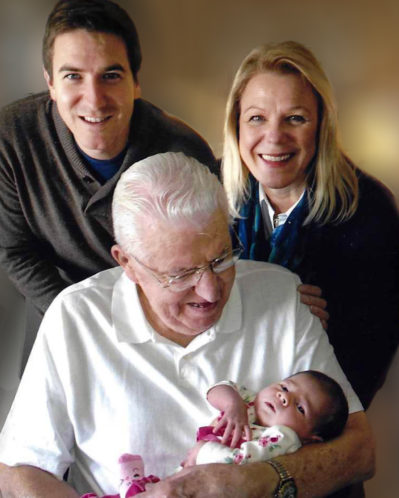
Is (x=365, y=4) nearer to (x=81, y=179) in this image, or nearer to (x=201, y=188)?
(x=201, y=188)

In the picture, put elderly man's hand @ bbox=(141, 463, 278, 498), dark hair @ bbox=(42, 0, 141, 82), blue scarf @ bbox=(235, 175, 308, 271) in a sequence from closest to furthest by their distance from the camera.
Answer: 1. elderly man's hand @ bbox=(141, 463, 278, 498)
2. dark hair @ bbox=(42, 0, 141, 82)
3. blue scarf @ bbox=(235, 175, 308, 271)

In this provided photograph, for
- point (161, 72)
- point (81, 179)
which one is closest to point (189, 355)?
point (81, 179)

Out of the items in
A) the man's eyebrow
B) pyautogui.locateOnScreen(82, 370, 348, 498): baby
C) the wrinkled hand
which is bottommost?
pyautogui.locateOnScreen(82, 370, 348, 498): baby

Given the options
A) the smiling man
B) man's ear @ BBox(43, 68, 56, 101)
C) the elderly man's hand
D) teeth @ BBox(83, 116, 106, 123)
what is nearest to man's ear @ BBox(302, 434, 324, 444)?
the elderly man's hand

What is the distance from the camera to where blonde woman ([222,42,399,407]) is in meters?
1.47

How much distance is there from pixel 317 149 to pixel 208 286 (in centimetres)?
42

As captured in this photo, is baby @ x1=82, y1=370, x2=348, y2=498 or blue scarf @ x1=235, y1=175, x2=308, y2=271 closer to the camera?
baby @ x1=82, y1=370, x2=348, y2=498

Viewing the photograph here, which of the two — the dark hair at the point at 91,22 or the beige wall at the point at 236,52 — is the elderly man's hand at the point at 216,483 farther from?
the dark hair at the point at 91,22

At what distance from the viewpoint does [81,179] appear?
5.00 ft

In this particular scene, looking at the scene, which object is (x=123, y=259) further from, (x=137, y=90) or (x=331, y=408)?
(x=331, y=408)

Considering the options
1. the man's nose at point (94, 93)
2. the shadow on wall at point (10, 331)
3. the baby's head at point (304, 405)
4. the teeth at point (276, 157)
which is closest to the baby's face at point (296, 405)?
the baby's head at point (304, 405)

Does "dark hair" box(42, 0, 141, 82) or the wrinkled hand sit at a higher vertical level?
"dark hair" box(42, 0, 141, 82)

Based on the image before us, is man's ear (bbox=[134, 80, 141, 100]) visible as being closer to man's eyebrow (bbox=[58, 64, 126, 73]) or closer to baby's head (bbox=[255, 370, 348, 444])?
man's eyebrow (bbox=[58, 64, 126, 73])

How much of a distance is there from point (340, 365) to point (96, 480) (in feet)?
2.08
